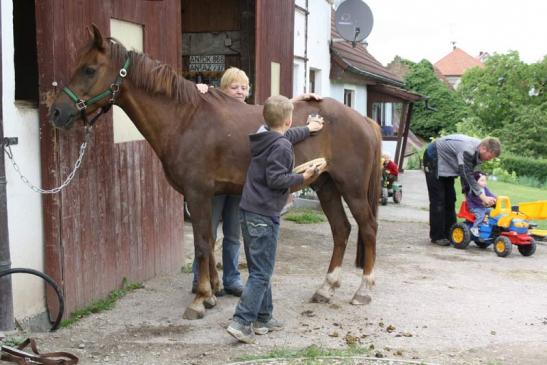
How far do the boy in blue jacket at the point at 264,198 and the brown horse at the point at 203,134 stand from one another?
714mm

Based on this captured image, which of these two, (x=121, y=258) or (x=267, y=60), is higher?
(x=267, y=60)

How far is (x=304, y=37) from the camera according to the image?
14.2 meters

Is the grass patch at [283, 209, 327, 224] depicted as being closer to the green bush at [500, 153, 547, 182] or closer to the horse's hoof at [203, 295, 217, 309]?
the horse's hoof at [203, 295, 217, 309]

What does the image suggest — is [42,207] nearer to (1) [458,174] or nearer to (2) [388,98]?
(1) [458,174]

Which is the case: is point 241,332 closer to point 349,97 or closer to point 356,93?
point 349,97

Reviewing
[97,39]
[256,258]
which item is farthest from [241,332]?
[97,39]

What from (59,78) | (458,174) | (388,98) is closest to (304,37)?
(458,174)

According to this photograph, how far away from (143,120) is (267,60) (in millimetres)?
5513

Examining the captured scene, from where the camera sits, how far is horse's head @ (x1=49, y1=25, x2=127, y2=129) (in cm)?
469

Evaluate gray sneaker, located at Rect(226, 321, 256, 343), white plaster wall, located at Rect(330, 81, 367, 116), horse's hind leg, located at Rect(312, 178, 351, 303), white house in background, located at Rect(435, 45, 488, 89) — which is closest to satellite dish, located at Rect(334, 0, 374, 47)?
white plaster wall, located at Rect(330, 81, 367, 116)

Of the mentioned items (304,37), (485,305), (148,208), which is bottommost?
(485,305)

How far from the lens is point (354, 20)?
47.4ft

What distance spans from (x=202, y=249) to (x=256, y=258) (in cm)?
85

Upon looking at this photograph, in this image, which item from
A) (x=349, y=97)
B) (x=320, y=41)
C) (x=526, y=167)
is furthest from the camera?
(x=526, y=167)
